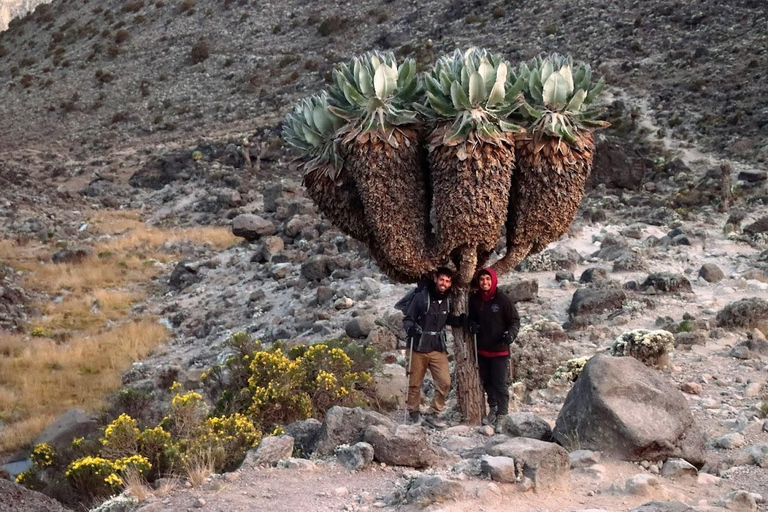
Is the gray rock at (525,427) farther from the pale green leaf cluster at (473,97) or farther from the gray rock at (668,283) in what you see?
the gray rock at (668,283)

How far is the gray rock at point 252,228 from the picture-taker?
20.8m

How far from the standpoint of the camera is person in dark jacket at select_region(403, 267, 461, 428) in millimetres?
7652

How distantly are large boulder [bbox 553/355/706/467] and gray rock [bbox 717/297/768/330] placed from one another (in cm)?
452

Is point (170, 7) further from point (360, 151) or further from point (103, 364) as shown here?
point (360, 151)

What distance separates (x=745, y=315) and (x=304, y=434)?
6.98m

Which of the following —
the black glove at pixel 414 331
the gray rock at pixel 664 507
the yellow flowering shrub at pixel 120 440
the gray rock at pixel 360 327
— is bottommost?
the gray rock at pixel 360 327

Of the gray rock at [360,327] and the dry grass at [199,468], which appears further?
the gray rock at [360,327]

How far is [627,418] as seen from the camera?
6.12 meters

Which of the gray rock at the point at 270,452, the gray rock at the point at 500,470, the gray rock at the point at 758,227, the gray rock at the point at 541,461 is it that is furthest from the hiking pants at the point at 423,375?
the gray rock at the point at 758,227

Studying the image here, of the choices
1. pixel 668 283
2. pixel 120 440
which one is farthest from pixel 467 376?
pixel 668 283

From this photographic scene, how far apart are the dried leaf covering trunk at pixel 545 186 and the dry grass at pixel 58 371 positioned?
23.0 ft

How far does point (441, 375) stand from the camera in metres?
7.85

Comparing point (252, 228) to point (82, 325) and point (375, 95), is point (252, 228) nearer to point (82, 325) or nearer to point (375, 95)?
point (82, 325)

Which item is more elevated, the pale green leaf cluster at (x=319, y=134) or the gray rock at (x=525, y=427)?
the pale green leaf cluster at (x=319, y=134)
